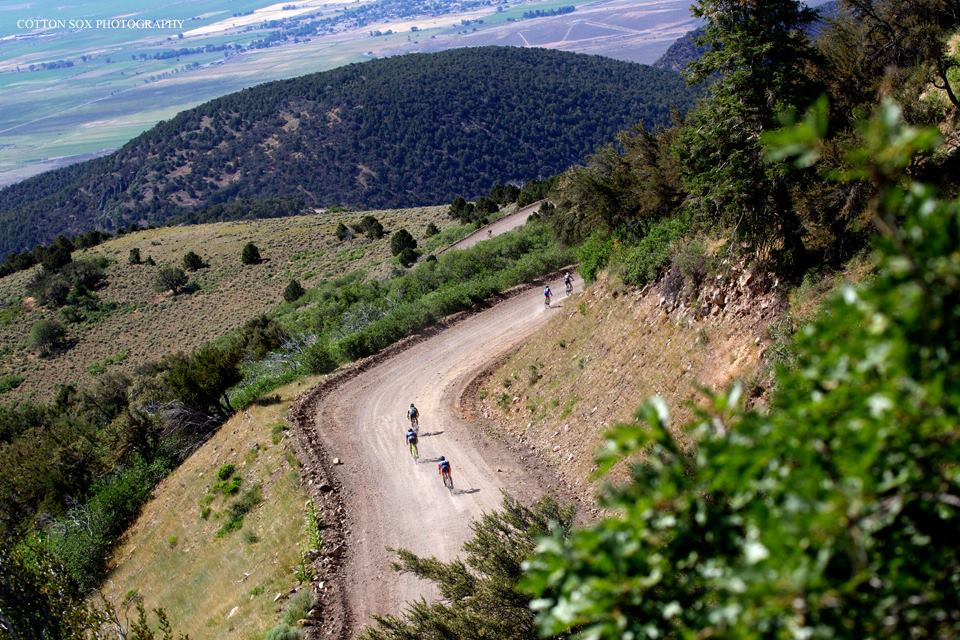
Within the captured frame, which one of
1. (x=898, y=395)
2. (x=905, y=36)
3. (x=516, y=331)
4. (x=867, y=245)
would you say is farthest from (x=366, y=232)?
(x=898, y=395)

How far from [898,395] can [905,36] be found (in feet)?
56.0

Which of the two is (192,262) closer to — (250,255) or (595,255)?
(250,255)

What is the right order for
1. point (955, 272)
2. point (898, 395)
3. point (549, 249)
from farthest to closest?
point (549, 249) < point (898, 395) < point (955, 272)

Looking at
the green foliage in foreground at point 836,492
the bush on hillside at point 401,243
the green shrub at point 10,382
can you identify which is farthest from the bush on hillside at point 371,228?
the green foliage in foreground at point 836,492

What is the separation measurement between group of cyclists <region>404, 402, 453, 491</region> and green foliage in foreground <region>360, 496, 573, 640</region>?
4.06m

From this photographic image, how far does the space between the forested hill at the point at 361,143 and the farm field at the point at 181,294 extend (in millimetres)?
43144

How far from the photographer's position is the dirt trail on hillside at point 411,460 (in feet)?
47.3

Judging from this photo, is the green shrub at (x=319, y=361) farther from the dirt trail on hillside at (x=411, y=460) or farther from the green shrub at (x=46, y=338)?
the green shrub at (x=46, y=338)

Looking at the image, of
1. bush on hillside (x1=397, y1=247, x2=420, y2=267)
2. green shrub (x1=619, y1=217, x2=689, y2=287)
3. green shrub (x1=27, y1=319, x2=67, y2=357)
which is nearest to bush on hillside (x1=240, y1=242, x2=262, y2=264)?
green shrub (x1=27, y1=319, x2=67, y2=357)

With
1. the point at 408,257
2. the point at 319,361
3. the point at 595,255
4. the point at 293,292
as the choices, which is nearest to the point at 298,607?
the point at 595,255

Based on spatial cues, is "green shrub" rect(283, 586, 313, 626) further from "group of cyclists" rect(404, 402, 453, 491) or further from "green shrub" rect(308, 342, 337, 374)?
"green shrub" rect(308, 342, 337, 374)

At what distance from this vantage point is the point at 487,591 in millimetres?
9969

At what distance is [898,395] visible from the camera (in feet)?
9.12

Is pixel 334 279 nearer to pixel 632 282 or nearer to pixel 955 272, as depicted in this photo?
pixel 632 282
